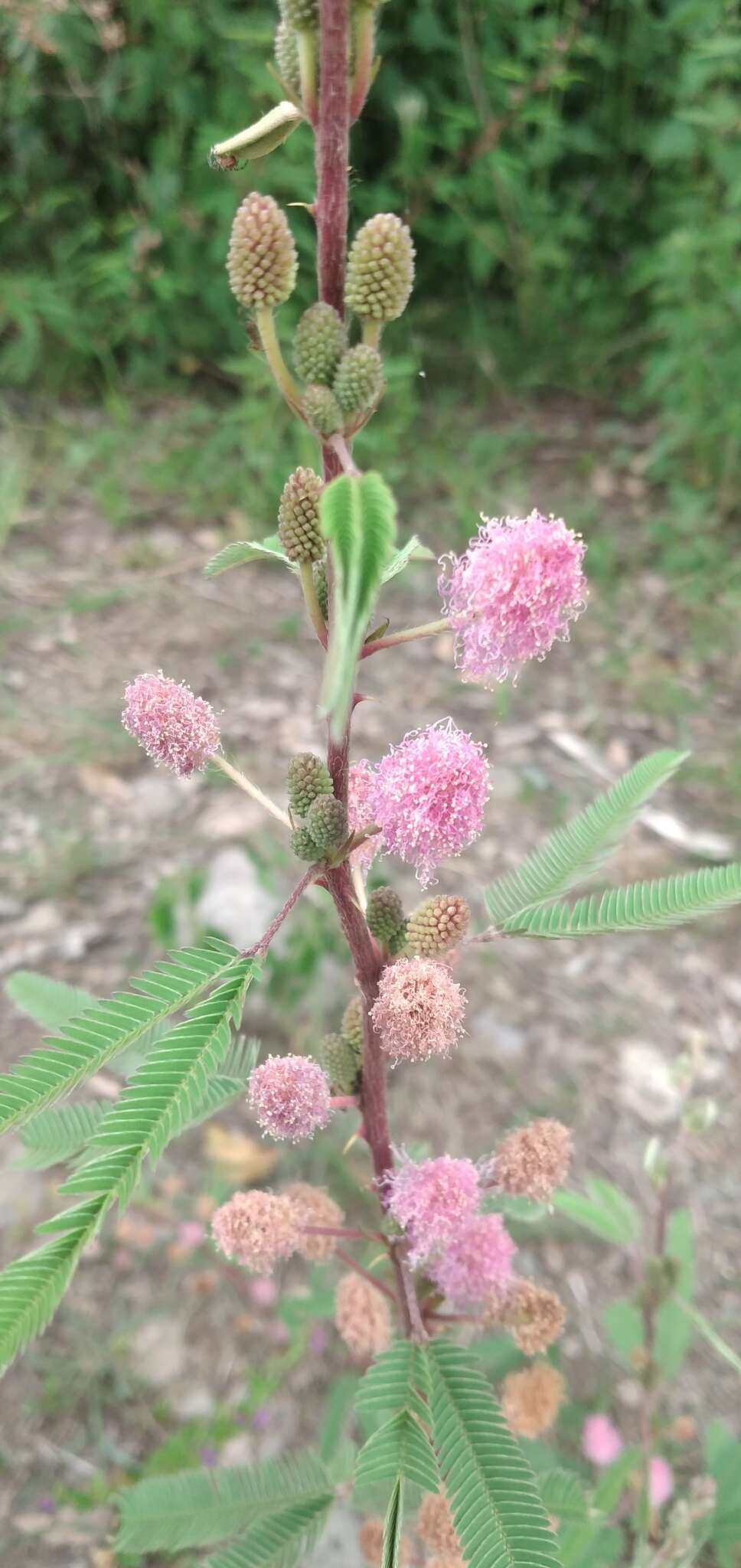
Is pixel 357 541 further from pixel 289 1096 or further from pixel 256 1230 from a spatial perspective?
pixel 256 1230

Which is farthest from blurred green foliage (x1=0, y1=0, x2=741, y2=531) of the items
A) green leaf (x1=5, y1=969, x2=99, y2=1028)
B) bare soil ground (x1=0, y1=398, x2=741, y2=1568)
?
green leaf (x1=5, y1=969, x2=99, y2=1028)

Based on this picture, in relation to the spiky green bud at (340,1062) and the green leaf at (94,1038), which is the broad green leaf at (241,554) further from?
the spiky green bud at (340,1062)

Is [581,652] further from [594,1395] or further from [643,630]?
[594,1395]

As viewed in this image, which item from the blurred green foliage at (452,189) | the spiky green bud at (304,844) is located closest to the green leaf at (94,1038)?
the spiky green bud at (304,844)

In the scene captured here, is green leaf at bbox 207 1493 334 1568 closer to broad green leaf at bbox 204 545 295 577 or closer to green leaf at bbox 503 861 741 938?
green leaf at bbox 503 861 741 938

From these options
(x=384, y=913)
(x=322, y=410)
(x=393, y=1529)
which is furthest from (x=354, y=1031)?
(x=322, y=410)

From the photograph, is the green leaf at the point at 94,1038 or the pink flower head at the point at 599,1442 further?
the pink flower head at the point at 599,1442
